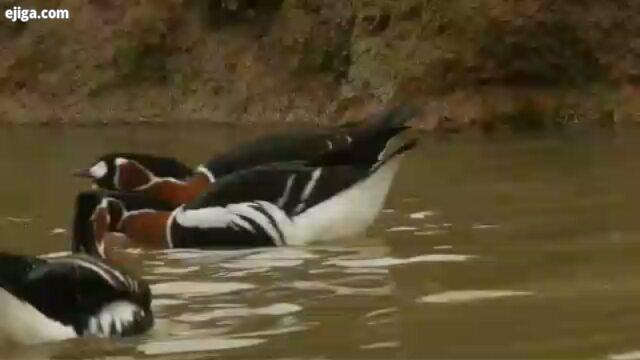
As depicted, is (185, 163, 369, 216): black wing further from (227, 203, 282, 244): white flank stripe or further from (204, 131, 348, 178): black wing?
(204, 131, 348, 178): black wing

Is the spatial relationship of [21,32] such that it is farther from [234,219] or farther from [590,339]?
[590,339]

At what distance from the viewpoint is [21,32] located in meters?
15.5

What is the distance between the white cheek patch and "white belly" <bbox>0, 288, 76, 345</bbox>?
9.81ft

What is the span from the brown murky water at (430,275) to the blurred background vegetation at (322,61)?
2938 millimetres

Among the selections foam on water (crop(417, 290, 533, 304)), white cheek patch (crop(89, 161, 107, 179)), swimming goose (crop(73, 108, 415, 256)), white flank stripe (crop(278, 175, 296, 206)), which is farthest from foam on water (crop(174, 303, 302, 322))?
white cheek patch (crop(89, 161, 107, 179))

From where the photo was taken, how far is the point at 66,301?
5105 millimetres

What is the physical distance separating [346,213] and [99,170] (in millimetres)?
1476

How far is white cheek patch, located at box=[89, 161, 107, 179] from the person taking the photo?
809 centimetres

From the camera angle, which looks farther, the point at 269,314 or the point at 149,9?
the point at 149,9

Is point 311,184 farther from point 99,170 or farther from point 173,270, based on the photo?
point 99,170

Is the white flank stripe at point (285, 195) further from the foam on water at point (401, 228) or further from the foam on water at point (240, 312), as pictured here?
the foam on water at point (240, 312)

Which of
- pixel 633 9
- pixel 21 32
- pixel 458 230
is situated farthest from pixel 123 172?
pixel 21 32

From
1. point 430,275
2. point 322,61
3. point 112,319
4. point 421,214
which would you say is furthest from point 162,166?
point 322,61

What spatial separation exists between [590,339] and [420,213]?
3.00m
